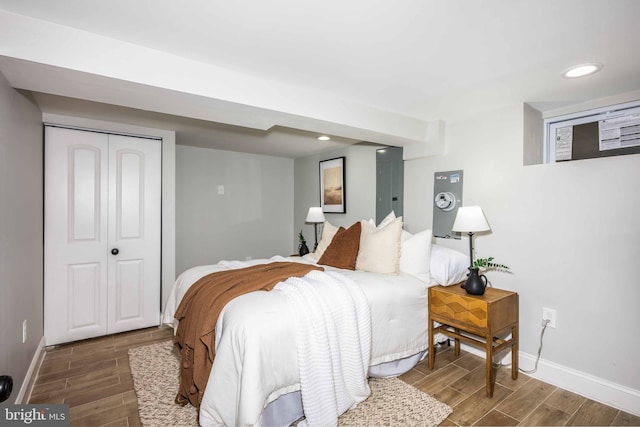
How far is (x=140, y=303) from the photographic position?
136 inches

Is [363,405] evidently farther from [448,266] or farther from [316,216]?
[316,216]

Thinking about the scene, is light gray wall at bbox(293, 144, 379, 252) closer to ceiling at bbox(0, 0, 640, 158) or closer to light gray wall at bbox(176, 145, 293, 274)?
light gray wall at bbox(176, 145, 293, 274)

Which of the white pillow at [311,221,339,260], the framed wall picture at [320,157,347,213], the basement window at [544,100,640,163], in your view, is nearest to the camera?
the basement window at [544,100,640,163]

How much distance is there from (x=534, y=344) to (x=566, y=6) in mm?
2389

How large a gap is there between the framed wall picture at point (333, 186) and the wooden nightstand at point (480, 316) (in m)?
2.16

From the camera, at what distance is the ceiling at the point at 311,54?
1.47m

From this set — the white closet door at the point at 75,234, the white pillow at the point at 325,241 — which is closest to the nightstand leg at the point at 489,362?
the white pillow at the point at 325,241

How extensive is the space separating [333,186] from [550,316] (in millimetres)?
2986

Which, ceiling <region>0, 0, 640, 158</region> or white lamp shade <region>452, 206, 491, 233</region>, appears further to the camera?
white lamp shade <region>452, 206, 491, 233</region>

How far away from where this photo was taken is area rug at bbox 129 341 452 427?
1.95m

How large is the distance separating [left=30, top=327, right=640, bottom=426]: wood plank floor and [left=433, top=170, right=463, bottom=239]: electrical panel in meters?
1.15

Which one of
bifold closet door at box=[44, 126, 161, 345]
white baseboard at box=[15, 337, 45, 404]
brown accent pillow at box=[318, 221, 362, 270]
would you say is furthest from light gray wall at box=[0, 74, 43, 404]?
brown accent pillow at box=[318, 221, 362, 270]

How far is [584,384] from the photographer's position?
229cm

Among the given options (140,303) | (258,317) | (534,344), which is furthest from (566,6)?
(140,303)
